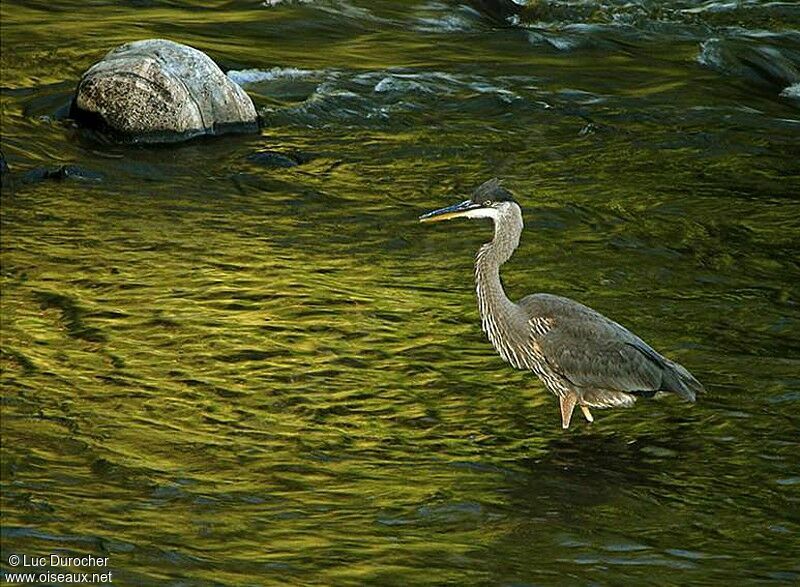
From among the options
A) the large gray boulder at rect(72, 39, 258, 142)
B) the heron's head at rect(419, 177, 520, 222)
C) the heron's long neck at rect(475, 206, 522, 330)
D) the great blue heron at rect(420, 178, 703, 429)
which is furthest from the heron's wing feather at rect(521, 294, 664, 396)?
the large gray boulder at rect(72, 39, 258, 142)

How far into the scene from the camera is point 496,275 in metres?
7.88

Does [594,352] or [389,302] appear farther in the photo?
[389,302]

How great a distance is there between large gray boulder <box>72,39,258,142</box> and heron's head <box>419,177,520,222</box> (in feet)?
17.2

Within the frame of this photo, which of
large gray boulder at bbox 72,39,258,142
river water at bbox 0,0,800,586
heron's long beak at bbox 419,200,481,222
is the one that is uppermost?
heron's long beak at bbox 419,200,481,222

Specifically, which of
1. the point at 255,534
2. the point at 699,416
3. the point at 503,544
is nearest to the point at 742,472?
the point at 699,416

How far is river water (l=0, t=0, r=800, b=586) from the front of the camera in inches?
246

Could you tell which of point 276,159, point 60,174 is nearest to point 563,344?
point 276,159

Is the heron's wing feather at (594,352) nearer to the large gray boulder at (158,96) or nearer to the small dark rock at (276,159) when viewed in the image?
the small dark rock at (276,159)

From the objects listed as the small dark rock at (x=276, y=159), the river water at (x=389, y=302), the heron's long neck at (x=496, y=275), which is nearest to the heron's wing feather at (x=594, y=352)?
the heron's long neck at (x=496, y=275)

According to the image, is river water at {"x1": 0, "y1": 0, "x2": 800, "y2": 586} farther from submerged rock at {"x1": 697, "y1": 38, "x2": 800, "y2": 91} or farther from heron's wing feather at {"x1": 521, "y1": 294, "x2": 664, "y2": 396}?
heron's wing feather at {"x1": 521, "y1": 294, "x2": 664, "y2": 396}

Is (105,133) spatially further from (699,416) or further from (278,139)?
(699,416)

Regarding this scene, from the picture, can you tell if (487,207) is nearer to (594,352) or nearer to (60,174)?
(594,352)

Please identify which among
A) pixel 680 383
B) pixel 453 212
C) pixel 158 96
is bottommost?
pixel 680 383

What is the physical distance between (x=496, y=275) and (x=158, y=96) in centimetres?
547
